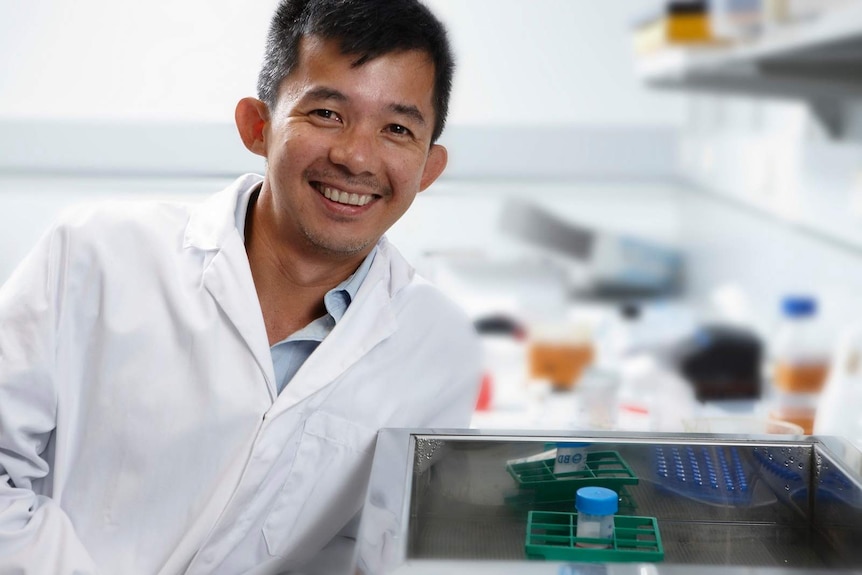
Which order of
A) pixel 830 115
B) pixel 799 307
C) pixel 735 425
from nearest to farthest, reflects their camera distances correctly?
pixel 735 425, pixel 799 307, pixel 830 115

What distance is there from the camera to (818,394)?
1.48 metres

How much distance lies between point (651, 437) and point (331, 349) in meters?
0.38

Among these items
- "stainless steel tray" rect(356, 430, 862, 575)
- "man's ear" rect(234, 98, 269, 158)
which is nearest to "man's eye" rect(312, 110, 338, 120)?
"man's ear" rect(234, 98, 269, 158)

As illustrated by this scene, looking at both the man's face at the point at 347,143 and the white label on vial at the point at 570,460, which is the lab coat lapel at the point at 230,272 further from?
the white label on vial at the point at 570,460

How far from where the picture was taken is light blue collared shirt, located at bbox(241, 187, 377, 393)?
1057mm

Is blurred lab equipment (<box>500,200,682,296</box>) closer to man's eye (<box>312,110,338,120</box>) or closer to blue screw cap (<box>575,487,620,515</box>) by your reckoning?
man's eye (<box>312,110,338,120</box>)

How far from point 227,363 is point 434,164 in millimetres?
379

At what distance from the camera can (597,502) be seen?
756 millimetres

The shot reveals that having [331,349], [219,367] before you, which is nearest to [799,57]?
[331,349]

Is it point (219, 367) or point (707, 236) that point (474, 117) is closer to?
point (707, 236)

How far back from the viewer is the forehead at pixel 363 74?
0.98m

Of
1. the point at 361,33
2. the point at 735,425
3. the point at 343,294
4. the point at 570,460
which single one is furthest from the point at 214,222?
the point at 735,425

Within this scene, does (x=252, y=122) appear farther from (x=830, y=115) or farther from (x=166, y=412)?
(x=830, y=115)

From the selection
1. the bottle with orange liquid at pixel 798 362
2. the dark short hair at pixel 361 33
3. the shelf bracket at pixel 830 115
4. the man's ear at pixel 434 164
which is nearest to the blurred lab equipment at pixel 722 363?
the bottle with orange liquid at pixel 798 362
